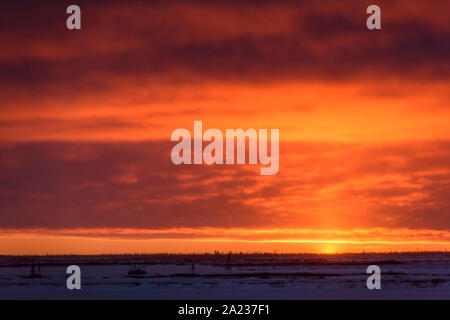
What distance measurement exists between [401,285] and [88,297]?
26.5 meters

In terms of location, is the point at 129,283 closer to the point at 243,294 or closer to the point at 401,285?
the point at 243,294

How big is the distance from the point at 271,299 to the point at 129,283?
2085cm

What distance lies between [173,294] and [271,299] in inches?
316
